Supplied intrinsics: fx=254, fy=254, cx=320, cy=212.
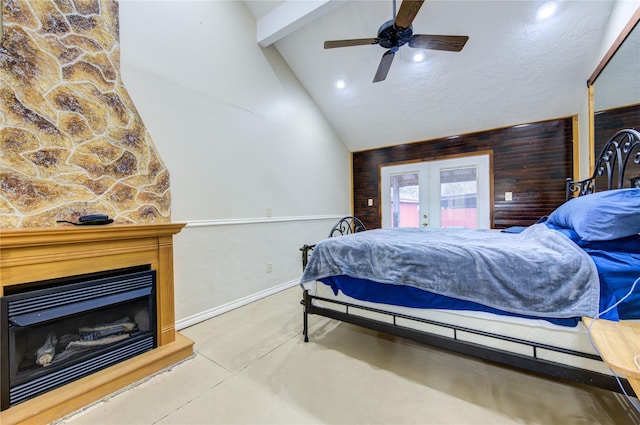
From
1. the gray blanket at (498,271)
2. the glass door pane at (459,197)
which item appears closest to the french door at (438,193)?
the glass door pane at (459,197)

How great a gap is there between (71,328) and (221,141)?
80.7 inches

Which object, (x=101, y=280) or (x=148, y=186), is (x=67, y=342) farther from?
(x=148, y=186)

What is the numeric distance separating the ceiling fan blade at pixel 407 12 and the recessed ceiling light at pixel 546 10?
5.60ft

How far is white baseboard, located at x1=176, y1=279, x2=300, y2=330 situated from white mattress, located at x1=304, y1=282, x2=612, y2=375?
71.1 inches

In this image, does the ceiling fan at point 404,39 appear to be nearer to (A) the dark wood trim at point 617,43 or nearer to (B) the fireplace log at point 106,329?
(A) the dark wood trim at point 617,43

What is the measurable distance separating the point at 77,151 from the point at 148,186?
50cm

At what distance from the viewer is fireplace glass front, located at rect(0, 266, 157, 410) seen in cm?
143

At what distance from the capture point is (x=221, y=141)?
288 cm

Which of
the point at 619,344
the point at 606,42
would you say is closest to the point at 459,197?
the point at 606,42

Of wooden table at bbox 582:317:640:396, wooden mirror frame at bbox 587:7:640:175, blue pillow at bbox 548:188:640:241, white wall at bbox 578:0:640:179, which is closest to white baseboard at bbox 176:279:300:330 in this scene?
wooden table at bbox 582:317:640:396

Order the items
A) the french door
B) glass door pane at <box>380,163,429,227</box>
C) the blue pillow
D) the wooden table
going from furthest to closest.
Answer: glass door pane at <box>380,163,429,227</box>
the french door
the blue pillow
the wooden table

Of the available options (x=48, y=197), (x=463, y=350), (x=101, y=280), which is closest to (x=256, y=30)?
(x=48, y=197)

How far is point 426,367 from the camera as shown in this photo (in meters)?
1.82

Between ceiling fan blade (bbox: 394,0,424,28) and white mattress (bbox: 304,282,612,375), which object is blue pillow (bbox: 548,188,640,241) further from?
ceiling fan blade (bbox: 394,0,424,28)
